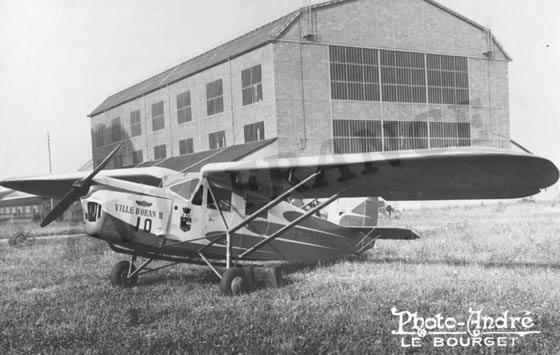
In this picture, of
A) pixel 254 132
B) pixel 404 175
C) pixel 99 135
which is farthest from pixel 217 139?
pixel 404 175

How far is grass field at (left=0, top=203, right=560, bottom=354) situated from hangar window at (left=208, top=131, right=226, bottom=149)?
24.5 m

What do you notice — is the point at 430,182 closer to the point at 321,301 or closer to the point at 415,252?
the point at 321,301

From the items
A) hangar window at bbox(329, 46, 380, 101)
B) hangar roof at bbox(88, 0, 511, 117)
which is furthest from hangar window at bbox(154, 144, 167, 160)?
hangar window at bbox(329, 46, 380, 101)

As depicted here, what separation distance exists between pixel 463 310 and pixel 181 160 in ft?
117

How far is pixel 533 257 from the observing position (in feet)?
42.6

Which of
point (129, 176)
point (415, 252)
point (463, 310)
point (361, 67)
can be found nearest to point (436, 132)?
point (361, 67)

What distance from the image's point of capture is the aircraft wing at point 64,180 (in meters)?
11.6

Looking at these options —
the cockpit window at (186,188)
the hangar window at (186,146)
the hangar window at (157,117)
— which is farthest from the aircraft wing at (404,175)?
the hangar window at (157,117)

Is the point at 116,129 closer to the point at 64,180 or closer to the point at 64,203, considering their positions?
the point at 64,180

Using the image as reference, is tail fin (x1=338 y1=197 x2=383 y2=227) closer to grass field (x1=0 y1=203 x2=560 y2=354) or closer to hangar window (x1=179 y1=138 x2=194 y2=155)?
grass field (x1=0 y1=203 x2=560 y2=354)

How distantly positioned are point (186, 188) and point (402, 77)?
96.4ft

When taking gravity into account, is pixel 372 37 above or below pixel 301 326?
above

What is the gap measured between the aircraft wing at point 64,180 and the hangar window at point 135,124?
35649mm

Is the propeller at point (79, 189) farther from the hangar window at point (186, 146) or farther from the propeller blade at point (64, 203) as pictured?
the hangar window at point (186, 146)
